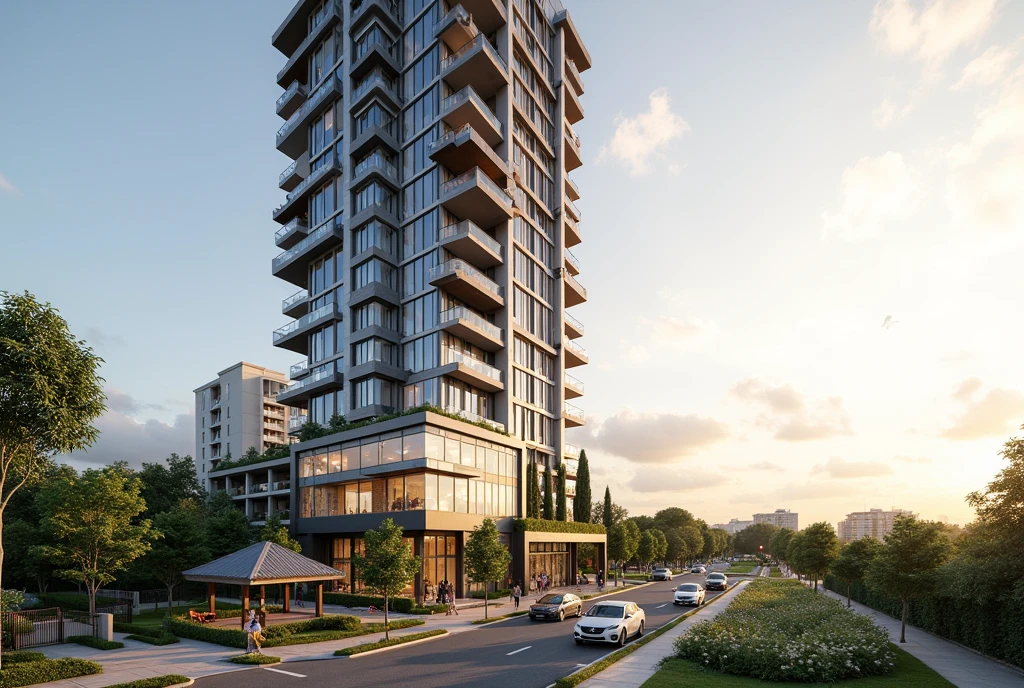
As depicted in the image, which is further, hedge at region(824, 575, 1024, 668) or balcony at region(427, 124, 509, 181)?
balcony at region(427, 124, 509, 181)

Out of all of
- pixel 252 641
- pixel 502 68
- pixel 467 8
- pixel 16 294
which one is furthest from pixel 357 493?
pixel 467 8

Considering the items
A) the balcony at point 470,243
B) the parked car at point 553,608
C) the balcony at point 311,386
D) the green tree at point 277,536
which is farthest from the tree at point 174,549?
the balcony at point 470,243

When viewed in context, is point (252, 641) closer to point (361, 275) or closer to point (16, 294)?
point (16, 294)

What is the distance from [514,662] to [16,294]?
19966mm

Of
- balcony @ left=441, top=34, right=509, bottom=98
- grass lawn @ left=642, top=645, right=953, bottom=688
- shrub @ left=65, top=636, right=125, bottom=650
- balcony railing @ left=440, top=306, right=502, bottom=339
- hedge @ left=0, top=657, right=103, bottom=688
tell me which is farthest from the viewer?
balcony @ left=441, top=34, right=509, bottom=98

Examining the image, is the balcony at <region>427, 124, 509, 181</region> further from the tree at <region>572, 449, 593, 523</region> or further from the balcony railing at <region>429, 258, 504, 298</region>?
the tree at <region>572, 449, 593, 523</region>

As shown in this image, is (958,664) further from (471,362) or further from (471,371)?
(471,362)

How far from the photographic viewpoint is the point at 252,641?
83.6ft

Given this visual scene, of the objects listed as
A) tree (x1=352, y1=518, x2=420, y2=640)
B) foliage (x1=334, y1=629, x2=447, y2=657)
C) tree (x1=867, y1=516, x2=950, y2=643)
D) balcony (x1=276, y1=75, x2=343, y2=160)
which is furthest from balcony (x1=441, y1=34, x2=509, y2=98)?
tree (x1=867, y1=516, x2=950, y2=643)

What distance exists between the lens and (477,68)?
57719 mm

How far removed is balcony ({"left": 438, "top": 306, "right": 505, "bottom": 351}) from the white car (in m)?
28.3

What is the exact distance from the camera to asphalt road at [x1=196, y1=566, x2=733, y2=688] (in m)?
20.1

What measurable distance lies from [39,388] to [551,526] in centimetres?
4384

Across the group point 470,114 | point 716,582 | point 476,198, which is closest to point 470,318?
point 476,198
